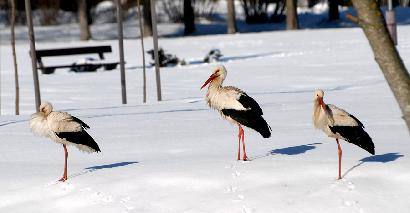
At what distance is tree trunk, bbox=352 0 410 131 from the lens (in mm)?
6461

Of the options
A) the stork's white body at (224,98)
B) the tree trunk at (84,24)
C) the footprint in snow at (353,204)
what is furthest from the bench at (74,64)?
the footprint in snow at (353,204)

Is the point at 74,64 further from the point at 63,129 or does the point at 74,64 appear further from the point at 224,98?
the point at 63,129

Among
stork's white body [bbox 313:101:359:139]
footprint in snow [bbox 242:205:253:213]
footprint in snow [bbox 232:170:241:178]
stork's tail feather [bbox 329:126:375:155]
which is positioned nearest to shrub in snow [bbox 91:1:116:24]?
footprint in snow [bbox 232:170:241:178]

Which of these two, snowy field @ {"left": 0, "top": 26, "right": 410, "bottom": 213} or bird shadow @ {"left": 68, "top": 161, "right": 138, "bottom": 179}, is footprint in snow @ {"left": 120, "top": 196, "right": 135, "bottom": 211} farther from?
bird shadow @ {"left": 68, "top": 161, "right": 138, "bottom": 179}

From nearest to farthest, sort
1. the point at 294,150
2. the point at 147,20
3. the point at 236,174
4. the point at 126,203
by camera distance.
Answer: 1. the point at 126,203
2. the point at 236,174
3. the point at 294,150
4. the point at 147,20

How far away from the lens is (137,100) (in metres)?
22.1

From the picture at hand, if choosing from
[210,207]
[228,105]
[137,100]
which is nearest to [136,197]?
[210,207]

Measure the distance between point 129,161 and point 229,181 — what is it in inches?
70.5

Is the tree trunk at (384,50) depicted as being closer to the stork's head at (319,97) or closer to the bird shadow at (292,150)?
the stork's head at (319,97)

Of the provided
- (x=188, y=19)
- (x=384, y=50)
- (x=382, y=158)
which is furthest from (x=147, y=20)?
(x=384, y=50)

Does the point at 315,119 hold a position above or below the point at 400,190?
above

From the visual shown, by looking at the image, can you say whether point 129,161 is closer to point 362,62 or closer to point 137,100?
point 137,100

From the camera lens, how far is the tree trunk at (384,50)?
21.2 feet

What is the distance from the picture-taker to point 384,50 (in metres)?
6.46
